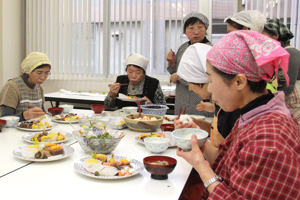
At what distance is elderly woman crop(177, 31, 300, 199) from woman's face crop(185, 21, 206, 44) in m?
2.00

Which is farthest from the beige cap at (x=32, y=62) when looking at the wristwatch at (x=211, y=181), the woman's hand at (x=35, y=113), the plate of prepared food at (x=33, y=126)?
the wristwatch at (x=211, y=181)

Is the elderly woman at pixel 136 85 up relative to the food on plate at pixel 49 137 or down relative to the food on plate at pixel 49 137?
up

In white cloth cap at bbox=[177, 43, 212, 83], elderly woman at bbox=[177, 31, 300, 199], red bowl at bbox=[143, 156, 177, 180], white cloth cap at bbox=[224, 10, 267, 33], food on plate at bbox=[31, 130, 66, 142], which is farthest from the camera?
white cloth cap at bbox=[224, 10, 267, 33]

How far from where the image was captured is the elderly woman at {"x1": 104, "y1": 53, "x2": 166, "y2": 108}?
310cm

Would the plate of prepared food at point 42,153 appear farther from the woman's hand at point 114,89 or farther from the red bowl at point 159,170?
the woman's hand at point 114,89

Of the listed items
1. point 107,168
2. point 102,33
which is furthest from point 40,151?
point 102,33

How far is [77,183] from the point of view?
43.6 inches

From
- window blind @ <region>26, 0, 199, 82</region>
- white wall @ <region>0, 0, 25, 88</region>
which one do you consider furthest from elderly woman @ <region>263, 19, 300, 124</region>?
white wall @ <region>0, 0, 25, 88</region>

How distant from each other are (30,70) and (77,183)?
1.74 meters

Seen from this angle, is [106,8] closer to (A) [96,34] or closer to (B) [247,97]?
(A) [96,34]

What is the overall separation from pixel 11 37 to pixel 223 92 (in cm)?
494

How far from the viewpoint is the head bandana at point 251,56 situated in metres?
0.91

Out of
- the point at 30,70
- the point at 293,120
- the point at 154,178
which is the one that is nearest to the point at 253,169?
the point at 293,120

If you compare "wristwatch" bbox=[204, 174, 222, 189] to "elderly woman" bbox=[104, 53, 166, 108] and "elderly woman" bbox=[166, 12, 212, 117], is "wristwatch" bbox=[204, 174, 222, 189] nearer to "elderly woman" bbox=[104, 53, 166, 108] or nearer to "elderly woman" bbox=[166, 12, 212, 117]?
"elderly woman" bbox=[166, 12, 212, 117]
